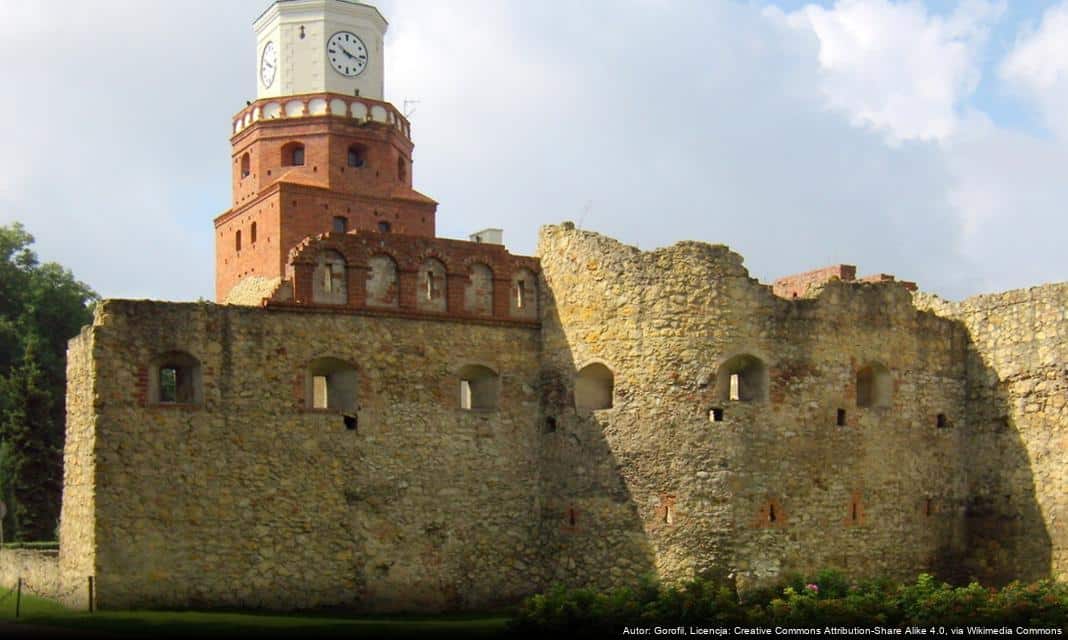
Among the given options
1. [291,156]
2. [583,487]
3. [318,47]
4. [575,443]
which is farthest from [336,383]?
[318,47]

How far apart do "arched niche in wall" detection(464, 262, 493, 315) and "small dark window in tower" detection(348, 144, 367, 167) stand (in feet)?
32.3

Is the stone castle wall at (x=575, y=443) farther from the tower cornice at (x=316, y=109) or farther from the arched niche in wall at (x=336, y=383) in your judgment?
the tower cornice at (x=316, y=109)

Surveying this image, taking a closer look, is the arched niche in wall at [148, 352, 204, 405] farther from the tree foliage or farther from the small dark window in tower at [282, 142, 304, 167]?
the tree foliage

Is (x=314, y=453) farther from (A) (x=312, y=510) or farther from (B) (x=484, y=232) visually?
(B) (x=484, y=232)

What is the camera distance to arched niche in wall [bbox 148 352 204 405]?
2141 cm

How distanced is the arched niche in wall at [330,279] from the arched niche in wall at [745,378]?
246 inches

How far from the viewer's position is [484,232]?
93.6 feet

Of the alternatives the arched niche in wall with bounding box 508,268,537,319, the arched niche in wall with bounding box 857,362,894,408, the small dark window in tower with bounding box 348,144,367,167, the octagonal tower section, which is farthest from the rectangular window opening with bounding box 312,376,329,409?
the arched niche in wall with bounding box 857,362,894,408

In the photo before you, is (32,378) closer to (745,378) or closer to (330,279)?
(330,279)

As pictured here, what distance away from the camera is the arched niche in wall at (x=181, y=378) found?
2141 centimetres

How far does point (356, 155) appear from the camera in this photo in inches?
1308

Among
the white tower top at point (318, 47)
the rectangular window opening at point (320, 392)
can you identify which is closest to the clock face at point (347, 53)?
the white tower top at point (318, 47)

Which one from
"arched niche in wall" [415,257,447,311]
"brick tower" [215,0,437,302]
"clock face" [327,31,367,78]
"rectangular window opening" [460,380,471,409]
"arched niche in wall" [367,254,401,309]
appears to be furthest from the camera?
"clock face" [327,31,367,78]

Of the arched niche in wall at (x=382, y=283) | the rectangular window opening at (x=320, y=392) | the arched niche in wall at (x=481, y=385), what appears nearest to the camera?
the arched niche in wall at (x=382, y=283)
